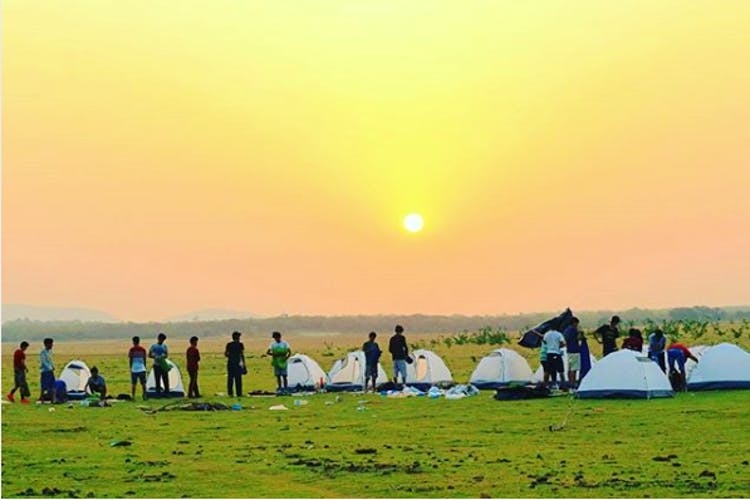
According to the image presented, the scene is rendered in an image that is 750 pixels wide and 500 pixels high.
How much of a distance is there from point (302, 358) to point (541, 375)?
333 inches

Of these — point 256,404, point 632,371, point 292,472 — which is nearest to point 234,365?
point 256,404

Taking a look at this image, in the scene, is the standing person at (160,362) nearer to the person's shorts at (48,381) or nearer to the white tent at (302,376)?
the person's shorts at (48,381)

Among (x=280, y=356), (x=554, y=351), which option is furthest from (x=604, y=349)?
(x=280, y=356)

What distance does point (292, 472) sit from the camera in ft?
75.2

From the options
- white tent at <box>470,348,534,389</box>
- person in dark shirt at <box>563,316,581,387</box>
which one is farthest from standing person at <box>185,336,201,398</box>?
person in dark shirt at <box>563,316,581,387</box>

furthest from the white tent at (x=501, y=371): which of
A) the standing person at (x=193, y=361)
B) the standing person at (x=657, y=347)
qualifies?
the standing person at (x=193, y=361)

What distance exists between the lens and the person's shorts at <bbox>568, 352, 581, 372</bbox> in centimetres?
3875

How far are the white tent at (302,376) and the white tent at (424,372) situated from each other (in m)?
3.05

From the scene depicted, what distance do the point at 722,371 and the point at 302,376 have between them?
14.6 meters

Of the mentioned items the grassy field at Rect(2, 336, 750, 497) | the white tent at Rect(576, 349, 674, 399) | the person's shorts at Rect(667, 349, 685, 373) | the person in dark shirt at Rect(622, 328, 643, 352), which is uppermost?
the person in dark shirt at Rect(622, 328, 643, 352)

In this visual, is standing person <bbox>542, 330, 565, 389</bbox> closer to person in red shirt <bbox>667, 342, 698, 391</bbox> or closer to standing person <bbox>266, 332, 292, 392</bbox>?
person in red shirt <bbox>667, 342, 698, 391</bbox>

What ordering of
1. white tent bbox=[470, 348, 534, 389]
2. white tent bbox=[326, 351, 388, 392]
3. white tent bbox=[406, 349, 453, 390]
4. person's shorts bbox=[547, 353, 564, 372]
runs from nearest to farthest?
person's shorts bbox=[547, 353, 564, 372] < white tent bbox=[470, 348, 534, 389] < white tent bbox=[326, 351, 388, 392] < white tent bbox=[406, 349, 453, 390]

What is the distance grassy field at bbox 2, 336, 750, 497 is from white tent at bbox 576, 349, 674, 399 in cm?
72

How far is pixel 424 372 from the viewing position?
45406 millimetres
